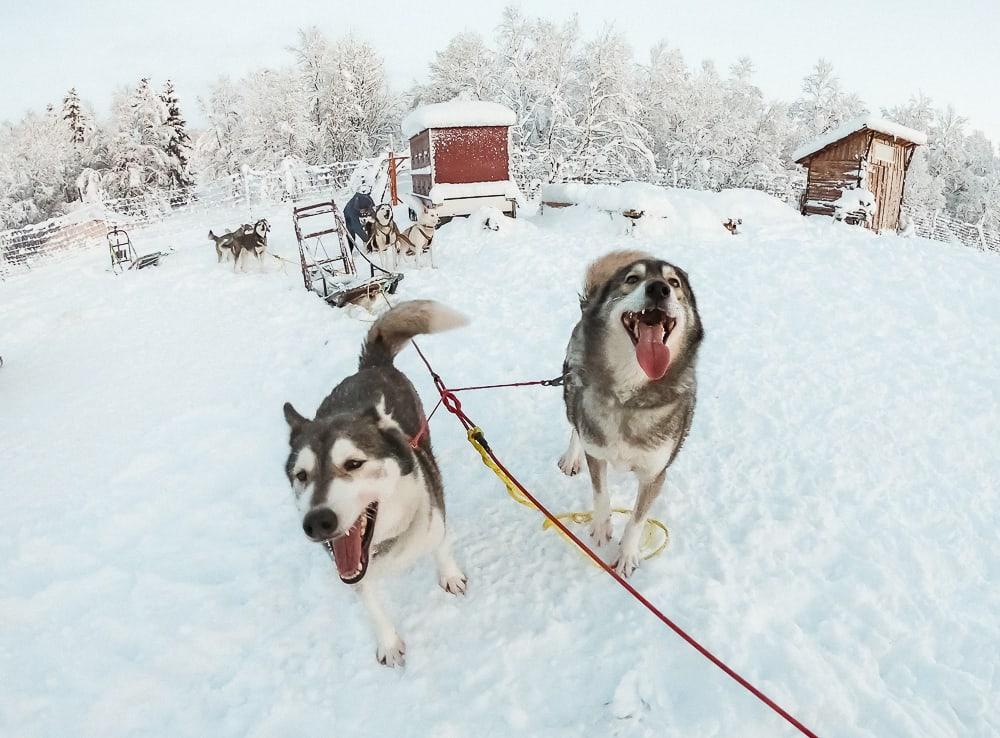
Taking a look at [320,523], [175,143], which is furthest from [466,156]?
[175,143]

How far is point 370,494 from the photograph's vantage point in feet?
6.58

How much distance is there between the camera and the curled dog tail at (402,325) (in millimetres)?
2938

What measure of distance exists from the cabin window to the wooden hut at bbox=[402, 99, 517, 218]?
10.9 meters

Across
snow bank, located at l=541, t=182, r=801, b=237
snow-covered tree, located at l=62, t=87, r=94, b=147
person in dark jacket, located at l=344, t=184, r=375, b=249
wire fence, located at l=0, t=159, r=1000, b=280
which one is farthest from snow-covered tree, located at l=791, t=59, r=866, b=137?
snow-covered tree, located at l=62, t=87, r=94, b=147

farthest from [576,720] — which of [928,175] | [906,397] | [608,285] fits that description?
[928,175]

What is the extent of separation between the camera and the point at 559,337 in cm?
637

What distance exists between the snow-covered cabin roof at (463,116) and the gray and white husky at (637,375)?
40.4 feet

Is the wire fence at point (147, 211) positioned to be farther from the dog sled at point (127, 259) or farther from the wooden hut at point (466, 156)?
the wooden hut at point (466, 156)

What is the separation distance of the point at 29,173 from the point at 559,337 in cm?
4251

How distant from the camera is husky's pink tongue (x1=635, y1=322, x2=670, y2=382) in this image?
7.57 ft

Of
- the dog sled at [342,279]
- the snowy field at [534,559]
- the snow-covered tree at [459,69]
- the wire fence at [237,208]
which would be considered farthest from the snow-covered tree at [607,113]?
the snowy field at [534,559]

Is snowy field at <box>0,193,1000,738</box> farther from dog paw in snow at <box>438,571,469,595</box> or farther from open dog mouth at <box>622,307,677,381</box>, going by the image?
open dog mouth at <box>622,307,677,381</box>

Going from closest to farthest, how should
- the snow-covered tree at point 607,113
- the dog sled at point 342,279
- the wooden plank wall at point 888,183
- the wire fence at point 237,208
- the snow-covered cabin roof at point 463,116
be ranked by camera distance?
the dog sled at point 342,279 → the snow-covered cabin roof at point 463,116 → the wooden plank wall at point 888,183 → the wire fence at point 237,208 → the snow-covered tree at point 607,113

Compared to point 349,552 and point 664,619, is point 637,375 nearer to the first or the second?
point 664,619
